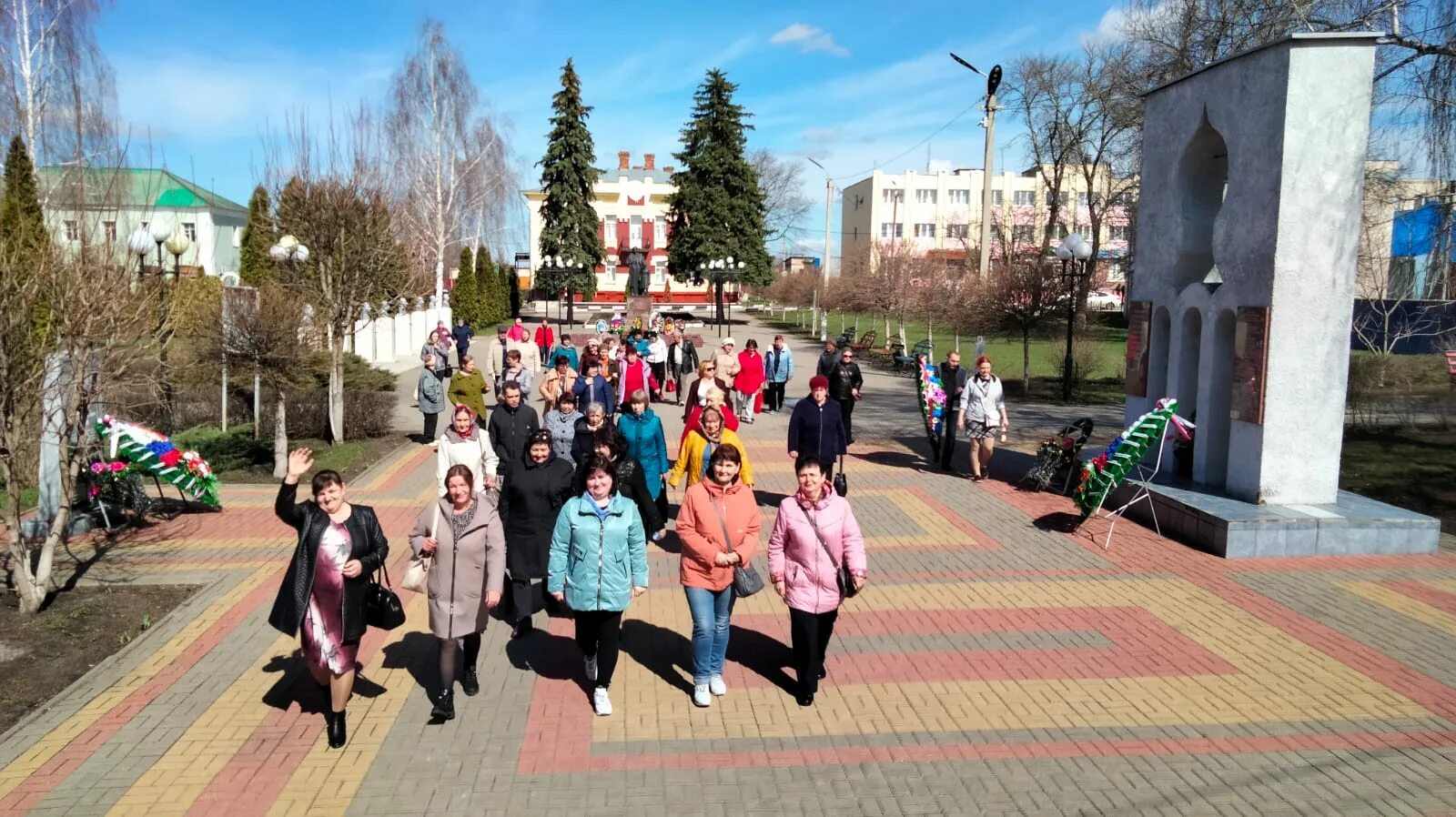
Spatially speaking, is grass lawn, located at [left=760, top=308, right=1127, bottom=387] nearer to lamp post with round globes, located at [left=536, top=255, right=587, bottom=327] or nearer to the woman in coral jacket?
lamp post with round globes, located at [left=536, top=255, right=587, bottom=327]

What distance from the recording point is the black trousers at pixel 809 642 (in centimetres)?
580

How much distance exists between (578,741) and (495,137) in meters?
45.6

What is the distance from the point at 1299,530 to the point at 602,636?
7418 mm

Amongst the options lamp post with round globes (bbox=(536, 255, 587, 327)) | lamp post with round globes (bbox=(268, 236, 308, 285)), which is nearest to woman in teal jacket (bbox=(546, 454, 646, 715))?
lamp post with round globes (bbox=(268, 236, 308, 285))

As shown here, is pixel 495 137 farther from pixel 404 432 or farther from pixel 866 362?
pixel 404 432

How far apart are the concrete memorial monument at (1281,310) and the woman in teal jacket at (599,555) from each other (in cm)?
666

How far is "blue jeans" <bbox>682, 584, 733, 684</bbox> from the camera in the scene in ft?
Result: 18.8

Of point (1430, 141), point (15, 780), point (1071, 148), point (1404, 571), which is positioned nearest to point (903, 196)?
point (1071, 148)

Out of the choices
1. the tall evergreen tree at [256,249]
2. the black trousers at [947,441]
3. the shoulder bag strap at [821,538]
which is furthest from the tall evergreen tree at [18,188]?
the shoulder bag strap at [821,538]

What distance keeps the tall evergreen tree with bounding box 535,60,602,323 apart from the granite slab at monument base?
4041 centimetres

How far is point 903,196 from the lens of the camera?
91.1m

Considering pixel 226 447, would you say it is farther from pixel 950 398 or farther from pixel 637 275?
pixel 637 275

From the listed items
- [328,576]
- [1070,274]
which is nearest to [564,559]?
[328,576]

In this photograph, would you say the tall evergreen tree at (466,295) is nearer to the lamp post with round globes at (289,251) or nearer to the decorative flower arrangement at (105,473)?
the lamp post with round globes at (289,251)
